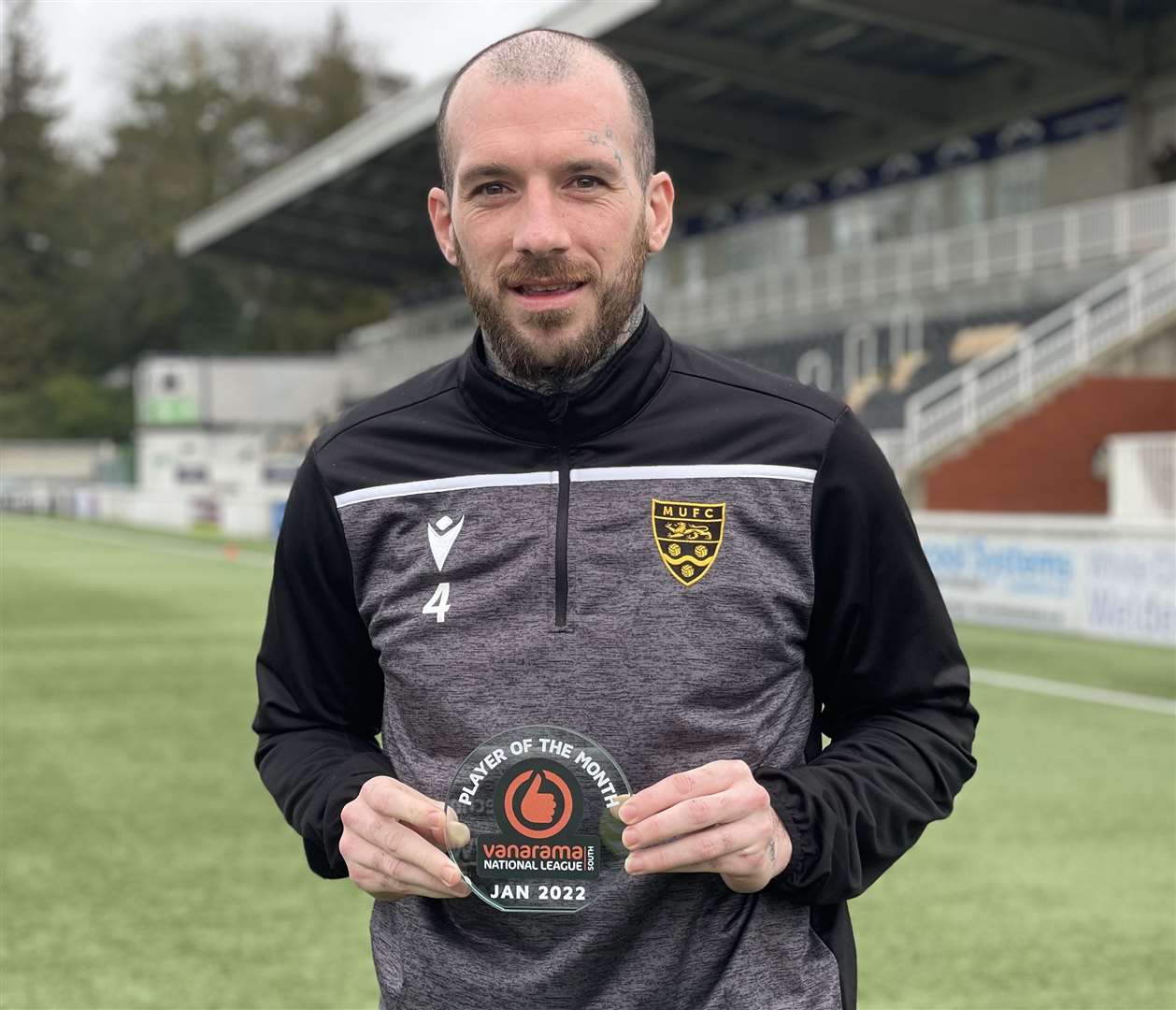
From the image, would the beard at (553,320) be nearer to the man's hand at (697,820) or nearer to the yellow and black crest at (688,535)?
the yellow and black crest at (688,535)

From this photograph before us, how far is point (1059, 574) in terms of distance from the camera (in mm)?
14281

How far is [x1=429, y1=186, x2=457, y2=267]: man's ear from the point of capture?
7.09 feet

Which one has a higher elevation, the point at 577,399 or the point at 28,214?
the point at 28,214

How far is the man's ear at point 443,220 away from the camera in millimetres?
2160

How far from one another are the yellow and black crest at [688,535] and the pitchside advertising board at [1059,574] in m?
10.2

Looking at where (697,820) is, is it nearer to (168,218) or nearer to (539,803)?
(539,803)

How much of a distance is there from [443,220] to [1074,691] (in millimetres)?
9994

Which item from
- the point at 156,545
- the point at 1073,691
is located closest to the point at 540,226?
the point at 1073,691

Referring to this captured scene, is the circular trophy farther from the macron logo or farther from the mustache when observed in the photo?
the mustache

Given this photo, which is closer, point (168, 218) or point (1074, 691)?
point (1074, 691)

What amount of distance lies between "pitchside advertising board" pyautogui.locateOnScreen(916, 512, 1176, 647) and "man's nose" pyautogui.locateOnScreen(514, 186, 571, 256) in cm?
1029

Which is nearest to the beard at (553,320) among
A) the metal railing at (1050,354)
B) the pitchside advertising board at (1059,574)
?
the pitchside advertising board at (1059,574)

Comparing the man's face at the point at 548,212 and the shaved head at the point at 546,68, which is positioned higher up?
the shaved head at the point at 546,68

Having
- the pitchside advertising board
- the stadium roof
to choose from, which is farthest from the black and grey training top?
the stadium roof
